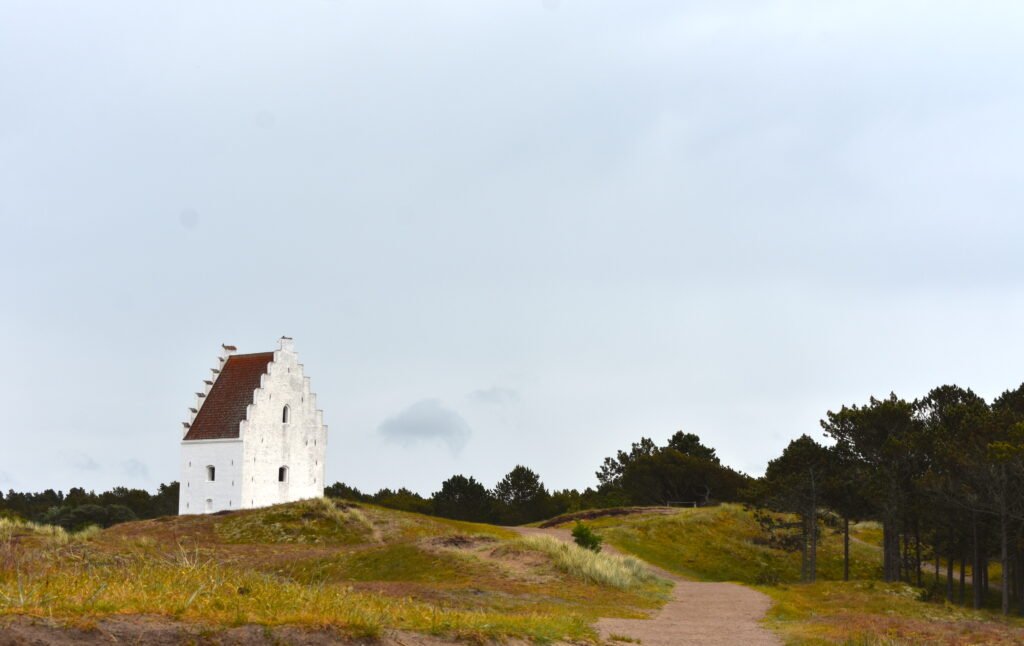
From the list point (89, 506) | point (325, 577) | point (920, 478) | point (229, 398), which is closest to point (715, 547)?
point (920, 478)

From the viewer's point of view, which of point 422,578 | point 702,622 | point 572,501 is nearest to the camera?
point 702,622

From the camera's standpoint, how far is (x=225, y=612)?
12.6m

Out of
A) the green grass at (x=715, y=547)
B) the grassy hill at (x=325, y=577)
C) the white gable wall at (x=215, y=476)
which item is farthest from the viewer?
the white gable wall at (x=215, y=476)

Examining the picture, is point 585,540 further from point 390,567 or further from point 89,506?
point 89,506

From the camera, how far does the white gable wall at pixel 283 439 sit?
202 ft

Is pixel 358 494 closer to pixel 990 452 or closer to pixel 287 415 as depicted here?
pixel 287 415

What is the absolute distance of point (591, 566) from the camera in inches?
1233

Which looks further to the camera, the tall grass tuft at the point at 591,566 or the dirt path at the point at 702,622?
the tall grass tuft at the point at 591,566

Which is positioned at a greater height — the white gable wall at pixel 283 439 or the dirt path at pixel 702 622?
the white gable wall at pixel 283 439

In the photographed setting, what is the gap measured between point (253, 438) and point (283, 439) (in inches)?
122

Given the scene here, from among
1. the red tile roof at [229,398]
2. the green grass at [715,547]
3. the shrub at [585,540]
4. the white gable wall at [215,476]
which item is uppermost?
the red tile roof at [229,398]

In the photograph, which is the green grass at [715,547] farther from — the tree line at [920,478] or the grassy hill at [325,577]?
the grassy hill at [325,577]

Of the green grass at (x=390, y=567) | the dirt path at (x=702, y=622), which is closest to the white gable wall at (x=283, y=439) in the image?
the green grass at (x=390, y=567)

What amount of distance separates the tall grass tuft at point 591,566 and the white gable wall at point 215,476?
100ft
